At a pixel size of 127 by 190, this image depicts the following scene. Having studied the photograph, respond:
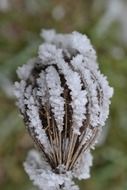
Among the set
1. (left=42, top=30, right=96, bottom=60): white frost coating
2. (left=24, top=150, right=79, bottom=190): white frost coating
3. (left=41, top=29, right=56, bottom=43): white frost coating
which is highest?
(left=41, top=29, right=56, bottom=43): white frost coating

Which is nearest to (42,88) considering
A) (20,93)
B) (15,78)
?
(20,93)

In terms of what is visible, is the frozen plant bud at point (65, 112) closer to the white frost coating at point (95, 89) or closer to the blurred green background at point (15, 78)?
the white frost coating at point (95, 89)

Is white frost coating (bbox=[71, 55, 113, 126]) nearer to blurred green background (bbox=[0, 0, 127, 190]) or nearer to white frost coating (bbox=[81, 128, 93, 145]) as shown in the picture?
white frost coating (bbox=[81, 128, 93, 145])

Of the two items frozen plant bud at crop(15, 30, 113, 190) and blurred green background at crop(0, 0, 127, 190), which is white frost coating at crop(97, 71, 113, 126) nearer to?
frozen plant bud at crop(15, 30, 113, 190)

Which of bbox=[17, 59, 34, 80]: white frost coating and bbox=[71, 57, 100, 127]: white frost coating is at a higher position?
bbox=[17, 59, 34, 80]: white frost coating

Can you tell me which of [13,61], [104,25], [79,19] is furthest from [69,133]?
[79,19]

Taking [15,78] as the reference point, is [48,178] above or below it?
below

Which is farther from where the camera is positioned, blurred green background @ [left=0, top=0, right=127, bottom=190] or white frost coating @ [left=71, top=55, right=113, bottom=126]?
blurred green background @ [left=0, top=0, right=127, bottom=190]

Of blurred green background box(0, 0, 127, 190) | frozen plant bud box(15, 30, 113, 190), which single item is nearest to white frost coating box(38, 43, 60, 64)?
frozen plant bud box(15, 30, 113, 190)

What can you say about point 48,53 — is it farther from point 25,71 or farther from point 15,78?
point 15,78
